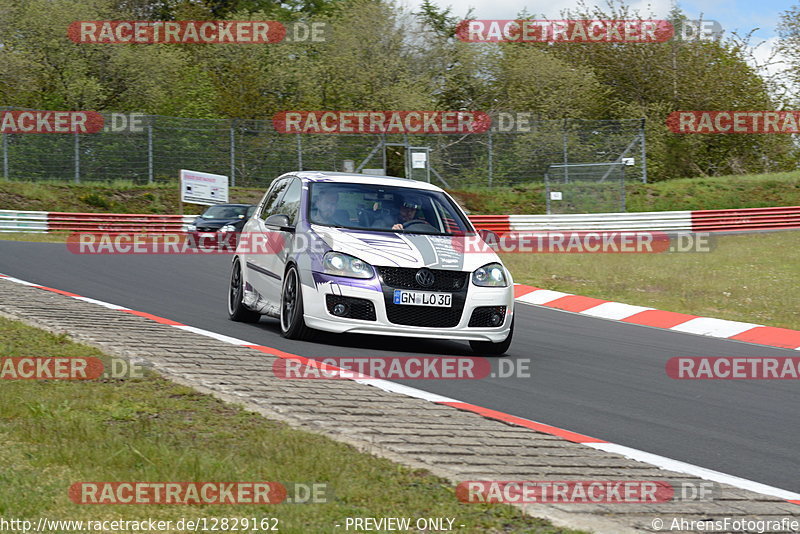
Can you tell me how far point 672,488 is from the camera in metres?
4.98

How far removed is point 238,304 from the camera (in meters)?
11.3

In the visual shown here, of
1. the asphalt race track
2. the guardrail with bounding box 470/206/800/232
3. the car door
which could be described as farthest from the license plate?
the guardrail with bounding box 470/206/800/232

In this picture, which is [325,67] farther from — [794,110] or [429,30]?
[794,110]

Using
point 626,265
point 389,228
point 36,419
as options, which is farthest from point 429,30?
point 36,419

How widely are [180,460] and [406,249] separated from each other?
16.0ft

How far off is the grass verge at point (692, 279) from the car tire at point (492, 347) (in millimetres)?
5578

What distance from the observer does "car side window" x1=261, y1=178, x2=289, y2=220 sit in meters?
11.2

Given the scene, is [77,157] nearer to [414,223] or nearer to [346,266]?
[414,223]

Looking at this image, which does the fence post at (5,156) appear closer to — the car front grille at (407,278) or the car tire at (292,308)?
the car tire at (292,308)

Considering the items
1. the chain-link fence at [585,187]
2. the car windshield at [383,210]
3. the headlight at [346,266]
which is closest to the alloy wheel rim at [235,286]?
the car windshield at [383,210]

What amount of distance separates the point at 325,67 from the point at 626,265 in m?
27.9

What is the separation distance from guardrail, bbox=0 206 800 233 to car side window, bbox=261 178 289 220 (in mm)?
19686

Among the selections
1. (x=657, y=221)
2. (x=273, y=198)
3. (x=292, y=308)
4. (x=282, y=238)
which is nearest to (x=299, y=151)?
(x=657, y=221)

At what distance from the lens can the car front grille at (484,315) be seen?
941cm
